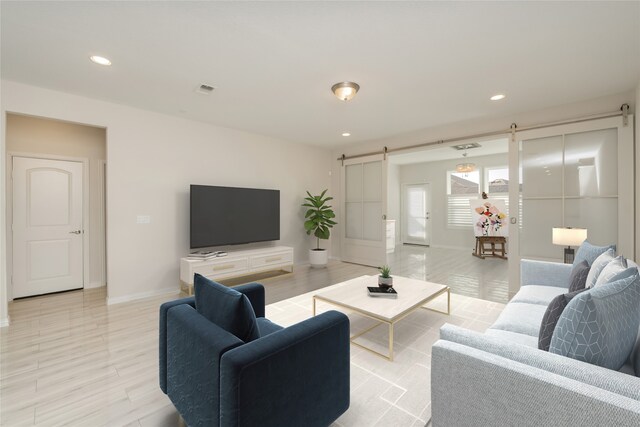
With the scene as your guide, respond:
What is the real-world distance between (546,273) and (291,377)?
274 centimetres

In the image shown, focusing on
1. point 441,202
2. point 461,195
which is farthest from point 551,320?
point 441,202

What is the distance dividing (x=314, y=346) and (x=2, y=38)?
3.30 metres

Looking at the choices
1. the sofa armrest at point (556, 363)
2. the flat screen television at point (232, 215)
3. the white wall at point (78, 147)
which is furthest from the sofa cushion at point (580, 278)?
the white wall at point (78, 147)

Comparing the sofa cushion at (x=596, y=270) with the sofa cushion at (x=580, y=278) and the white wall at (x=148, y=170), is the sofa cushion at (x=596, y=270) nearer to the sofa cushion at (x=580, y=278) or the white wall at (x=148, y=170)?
the sofa cushion at (x=580, y=278)

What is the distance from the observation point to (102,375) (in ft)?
6.74

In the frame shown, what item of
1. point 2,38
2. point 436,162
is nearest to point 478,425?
point 2,38

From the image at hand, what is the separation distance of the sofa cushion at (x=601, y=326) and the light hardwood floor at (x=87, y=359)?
6.63ft

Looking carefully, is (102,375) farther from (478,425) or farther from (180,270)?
(478,425)

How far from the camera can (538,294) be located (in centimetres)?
235

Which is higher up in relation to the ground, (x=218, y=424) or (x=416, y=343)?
(x=218, y=424)

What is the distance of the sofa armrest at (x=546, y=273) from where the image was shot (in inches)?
103

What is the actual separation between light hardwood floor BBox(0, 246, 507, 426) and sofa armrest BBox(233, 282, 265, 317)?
767 mm

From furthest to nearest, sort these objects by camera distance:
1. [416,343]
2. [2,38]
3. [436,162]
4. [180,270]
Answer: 1. [436,162]
2. [180,270]
3. [416,343]
4. [2,38]

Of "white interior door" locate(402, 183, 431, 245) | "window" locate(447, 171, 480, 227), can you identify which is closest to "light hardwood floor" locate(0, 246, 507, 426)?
"window" locate(447, 171, 480, 227)
